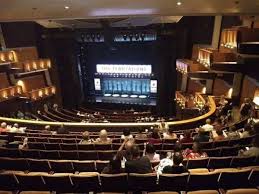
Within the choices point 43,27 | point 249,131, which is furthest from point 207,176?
point 43,27

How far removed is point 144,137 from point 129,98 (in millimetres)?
14736

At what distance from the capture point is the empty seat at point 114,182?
4547mm

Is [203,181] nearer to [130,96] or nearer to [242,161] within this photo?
[242,161]

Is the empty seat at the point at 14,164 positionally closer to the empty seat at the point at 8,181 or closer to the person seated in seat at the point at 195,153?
the empty seat at the point at 8,181

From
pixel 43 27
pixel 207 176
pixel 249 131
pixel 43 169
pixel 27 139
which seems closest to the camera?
pixel 207 176

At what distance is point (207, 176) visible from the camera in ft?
14.9

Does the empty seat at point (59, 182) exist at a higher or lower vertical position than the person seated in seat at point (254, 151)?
lower

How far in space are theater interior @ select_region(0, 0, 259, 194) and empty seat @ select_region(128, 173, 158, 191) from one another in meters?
0.02

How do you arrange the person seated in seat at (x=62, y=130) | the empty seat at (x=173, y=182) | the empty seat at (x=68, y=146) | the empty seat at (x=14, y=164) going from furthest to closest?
the person seated in seat at (x=62, y=130) → the empty seat at (x=68, y=146) → the empty seat at (x=14, y=164) → the empty seat at (x=173, y=182)

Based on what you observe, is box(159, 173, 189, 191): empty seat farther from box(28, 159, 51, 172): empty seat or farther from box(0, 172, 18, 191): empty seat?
box(0, 172, 18, 191): empty seat

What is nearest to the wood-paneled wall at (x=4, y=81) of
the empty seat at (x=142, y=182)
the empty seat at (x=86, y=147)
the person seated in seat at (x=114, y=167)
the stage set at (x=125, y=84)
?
the stage set at (x=125, y=84)

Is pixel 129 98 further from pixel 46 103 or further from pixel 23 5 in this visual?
pixel 23 5

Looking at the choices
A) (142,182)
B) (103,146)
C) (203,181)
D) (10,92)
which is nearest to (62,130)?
(103,146)

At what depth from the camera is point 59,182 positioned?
15.8 ft
